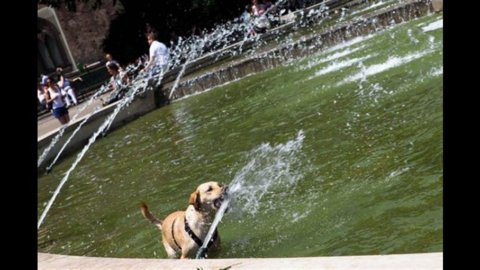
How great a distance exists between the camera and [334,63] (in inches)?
565

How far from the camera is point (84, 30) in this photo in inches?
2101

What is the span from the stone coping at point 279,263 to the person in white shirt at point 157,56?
1205cm

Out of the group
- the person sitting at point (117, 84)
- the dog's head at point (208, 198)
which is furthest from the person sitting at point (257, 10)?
the dog's head at point (208, 198)

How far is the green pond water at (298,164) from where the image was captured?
602 centimetres

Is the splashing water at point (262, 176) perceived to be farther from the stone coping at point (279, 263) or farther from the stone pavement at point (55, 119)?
the stone pavement at point (55, 119)

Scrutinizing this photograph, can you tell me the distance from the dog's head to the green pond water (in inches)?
15.6

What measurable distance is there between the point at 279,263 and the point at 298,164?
3.87 metres

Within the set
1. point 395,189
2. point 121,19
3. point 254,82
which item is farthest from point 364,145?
point 121,19

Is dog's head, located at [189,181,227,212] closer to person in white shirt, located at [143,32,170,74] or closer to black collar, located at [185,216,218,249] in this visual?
black collar, located at [185,216,218,249]

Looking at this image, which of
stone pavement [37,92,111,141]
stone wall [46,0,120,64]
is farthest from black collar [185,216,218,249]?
stone wall [46,0,120,64]

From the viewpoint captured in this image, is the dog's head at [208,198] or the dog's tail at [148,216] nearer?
the dog's head at [208,198]

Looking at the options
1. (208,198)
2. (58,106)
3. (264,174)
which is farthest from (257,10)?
(208,198)

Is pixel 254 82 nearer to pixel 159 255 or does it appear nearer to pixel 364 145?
pixel 364 145

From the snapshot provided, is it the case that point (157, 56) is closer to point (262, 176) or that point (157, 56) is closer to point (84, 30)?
point (262, 176)
